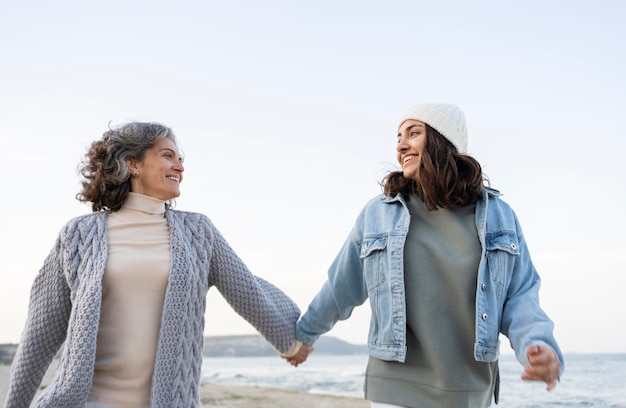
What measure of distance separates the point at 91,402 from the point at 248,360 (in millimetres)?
29092

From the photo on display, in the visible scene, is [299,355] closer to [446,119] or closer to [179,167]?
[179,167]

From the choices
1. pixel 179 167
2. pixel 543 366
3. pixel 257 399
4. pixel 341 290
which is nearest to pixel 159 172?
pixel 179 167

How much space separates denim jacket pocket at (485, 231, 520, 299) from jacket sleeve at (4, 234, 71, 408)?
1.93 metres

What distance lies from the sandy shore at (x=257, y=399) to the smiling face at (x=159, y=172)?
6.40m

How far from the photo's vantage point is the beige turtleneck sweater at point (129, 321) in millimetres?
2885

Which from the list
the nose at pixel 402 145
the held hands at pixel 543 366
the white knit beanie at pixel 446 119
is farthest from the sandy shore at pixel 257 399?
the held hands at pixel 543 366

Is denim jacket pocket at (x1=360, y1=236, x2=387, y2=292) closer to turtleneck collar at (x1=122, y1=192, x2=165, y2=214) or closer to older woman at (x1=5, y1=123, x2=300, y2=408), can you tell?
older woman at (x1=5, y1=123, x2=300, y2=408)

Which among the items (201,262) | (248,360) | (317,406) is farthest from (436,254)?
(248,360)

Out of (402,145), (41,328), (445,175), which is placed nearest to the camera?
(445,175)

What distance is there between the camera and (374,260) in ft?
9.81

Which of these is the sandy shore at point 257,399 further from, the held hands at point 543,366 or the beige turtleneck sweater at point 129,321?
the held hands at point 543,366

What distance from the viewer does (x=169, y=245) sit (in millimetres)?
3094

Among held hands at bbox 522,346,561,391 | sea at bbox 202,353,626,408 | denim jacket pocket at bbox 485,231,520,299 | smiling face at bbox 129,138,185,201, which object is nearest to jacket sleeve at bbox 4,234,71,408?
smiling face at bbox 129,138,185,201

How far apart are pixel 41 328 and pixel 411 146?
1.91m
